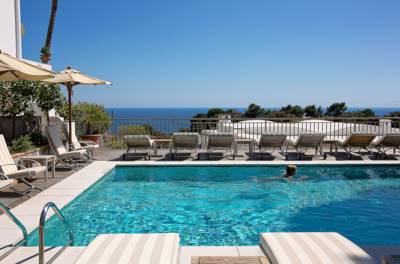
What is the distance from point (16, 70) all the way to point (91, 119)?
7.62m

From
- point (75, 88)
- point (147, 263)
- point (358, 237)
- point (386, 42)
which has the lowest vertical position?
point (358, 237)

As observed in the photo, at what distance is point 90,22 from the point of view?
21078 millimetres

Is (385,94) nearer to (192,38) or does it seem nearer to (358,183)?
(192,38)

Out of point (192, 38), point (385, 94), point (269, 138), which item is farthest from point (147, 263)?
point (385, 94)

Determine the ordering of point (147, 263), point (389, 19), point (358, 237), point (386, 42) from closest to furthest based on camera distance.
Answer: point (147, 263), point (358, 237), point (389, 19), point (386, 42)

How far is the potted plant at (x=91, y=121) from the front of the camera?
12.9 m

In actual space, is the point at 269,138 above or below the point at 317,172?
above

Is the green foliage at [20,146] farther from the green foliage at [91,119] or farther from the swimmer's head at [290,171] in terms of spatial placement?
the swimmer's head at [290,171]

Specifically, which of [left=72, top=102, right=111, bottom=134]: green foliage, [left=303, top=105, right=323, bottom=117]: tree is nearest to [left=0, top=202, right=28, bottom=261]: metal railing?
[left=72, top=102, right=111, bottom=134]: green foliage

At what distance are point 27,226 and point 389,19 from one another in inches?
712

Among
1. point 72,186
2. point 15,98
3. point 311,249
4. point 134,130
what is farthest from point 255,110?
point 311,249

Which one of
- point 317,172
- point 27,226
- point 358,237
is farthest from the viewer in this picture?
point 317,172

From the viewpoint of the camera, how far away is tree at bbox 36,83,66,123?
10.4 metres

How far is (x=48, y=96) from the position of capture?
10516 mm
